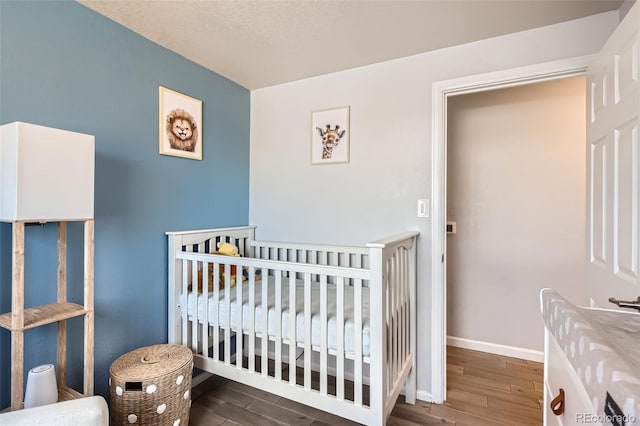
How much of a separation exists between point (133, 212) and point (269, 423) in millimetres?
1503

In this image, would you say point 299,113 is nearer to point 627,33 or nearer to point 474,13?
point 474,13

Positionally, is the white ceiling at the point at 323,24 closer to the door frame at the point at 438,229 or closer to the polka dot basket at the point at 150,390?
the door frame at the point at 438,229

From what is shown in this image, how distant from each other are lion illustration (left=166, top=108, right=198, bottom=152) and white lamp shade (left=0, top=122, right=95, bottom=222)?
29.1 inches

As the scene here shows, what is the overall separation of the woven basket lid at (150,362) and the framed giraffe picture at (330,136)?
1.61m

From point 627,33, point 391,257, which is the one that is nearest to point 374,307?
point 391,257

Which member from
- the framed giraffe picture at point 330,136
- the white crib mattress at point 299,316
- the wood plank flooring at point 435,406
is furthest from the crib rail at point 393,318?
the framed giraffe picture at point 330,136

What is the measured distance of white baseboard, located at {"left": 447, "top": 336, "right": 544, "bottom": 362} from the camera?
2.47m

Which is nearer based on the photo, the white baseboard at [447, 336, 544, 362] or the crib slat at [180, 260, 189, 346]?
the crib slat at [180, 260, 189, 346]

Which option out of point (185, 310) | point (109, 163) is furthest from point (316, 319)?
point (109, 163)

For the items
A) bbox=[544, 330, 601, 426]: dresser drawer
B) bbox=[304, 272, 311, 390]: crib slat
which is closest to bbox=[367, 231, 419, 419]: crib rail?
bbox=[304, 272, 311, 390]: crib slat

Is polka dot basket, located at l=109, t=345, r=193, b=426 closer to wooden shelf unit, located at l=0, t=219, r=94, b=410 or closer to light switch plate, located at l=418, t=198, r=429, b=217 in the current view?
wooden shelf unit, located at l=0, t=219, r=94, b=410

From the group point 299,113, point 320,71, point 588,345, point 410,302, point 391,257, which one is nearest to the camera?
point 588,345

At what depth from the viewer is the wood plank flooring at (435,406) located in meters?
1.76

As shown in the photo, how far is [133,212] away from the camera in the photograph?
183cm
